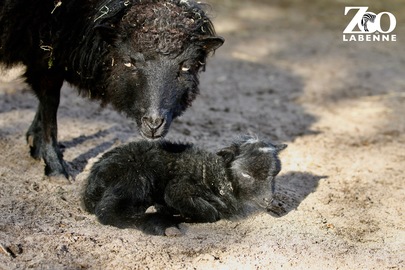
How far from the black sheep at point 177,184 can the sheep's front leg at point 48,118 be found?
2.52ft

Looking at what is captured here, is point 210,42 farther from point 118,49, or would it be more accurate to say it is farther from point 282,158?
point 282,158

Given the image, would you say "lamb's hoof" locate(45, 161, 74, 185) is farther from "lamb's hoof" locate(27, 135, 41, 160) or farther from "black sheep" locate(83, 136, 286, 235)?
"black sheep" locate(83, 136, 286, 235)

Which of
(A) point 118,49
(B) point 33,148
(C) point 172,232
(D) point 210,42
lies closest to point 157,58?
(A) point 118,49

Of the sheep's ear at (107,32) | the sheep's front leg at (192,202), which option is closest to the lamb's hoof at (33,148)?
the sheep's ear at (107,32)

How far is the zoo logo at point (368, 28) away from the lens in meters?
11.9

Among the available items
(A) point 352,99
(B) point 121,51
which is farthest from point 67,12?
(A) point 352,99

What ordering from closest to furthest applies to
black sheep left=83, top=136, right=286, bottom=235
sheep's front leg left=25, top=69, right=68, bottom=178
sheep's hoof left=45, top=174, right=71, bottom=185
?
black sheep left=83, top=136, right=286, bottom=235, sheep's hoof left=45, top=174, right=71, bottom=185, sheep's front leg left=25, top=69, right=68, bottom=178

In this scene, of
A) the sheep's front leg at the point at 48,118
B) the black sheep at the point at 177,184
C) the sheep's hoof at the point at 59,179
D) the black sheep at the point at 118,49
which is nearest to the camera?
the black sheep at the point at 177,184

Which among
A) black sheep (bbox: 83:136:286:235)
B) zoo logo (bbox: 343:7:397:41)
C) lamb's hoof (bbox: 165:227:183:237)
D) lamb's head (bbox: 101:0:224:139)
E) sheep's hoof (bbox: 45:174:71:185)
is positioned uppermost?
lamb's head (bbox: 101:0:224:139)

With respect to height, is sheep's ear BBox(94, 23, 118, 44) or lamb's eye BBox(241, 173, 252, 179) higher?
sheep's ear BBox(94, 23, 118, 44)

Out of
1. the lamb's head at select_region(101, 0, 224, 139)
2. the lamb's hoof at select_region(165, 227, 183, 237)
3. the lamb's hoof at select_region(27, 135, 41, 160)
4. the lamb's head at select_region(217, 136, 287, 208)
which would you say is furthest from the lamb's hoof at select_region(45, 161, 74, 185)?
the lamb's head at select_region(217, 136, 287, 208)

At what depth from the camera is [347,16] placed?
13586 millimetres

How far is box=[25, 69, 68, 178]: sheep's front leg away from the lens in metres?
5.68

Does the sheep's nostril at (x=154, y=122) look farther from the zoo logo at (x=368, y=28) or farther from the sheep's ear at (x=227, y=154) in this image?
the zoo logo at (x=368, y=28)
